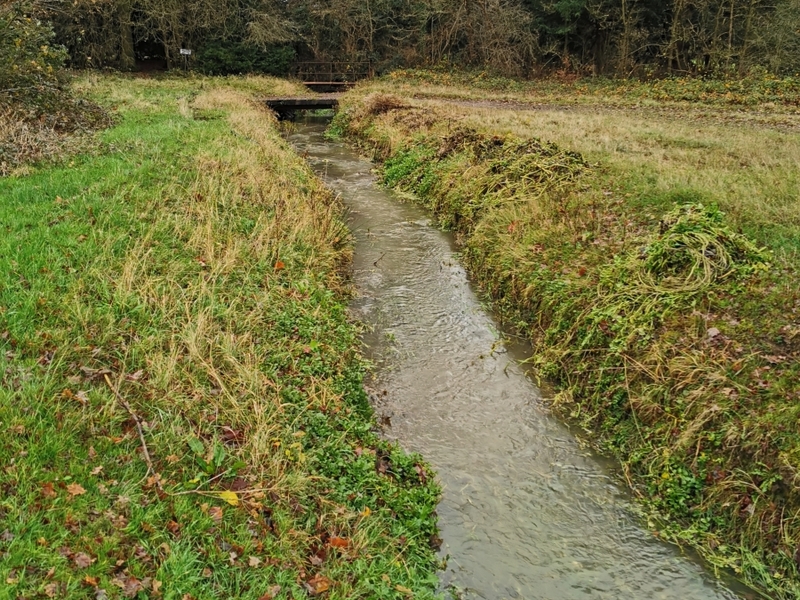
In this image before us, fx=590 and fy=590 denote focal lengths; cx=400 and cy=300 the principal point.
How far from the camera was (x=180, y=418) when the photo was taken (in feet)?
14.7

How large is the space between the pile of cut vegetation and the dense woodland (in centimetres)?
1800

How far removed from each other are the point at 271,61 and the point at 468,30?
12.2 meters

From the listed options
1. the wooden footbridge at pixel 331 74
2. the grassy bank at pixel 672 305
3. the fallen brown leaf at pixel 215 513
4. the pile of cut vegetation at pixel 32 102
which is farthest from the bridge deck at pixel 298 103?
the fallen brown leaf at pixel 215 513

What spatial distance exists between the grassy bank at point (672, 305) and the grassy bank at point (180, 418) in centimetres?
226

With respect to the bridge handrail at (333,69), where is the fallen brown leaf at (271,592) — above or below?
below

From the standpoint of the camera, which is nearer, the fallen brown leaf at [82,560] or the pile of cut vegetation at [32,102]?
the fallen brown leaf at [82,560]

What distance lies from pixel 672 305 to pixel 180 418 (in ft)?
16.3

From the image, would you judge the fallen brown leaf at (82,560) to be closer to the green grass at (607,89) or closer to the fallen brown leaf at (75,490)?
the fallen brown leaf at (75,490)

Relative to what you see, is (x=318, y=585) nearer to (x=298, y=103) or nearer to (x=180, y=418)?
(x=180, y=418)

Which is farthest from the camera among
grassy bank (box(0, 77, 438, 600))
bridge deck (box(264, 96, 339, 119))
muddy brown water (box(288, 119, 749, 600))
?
bridge deck (box(264, 96, 339, 119))

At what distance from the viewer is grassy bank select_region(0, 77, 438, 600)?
3.38 meters

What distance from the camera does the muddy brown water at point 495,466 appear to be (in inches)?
171

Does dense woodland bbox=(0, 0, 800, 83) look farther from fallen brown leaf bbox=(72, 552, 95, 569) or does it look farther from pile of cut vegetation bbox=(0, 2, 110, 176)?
fallen brown leaf bbox=(72, 552, 95, 569)

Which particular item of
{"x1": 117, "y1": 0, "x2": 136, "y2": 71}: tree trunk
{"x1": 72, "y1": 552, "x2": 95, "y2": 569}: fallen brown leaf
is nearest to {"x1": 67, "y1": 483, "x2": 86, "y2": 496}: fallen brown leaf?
{"x1": 72, "y1": 552, "x2": 95, "y2": 569}: fallen brown leaf
